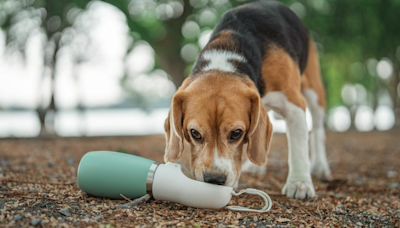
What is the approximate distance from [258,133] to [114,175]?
1243 mm

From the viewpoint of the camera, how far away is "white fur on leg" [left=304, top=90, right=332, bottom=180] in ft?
24.4

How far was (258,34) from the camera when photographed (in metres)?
5.98

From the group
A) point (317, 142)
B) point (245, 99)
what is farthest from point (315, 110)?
point (245, 99)

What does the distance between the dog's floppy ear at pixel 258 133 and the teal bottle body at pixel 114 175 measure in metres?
0.84

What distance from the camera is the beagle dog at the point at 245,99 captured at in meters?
4.36

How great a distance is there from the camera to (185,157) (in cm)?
467

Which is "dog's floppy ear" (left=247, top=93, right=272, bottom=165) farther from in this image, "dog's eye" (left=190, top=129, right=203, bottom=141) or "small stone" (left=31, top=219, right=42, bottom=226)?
"small stone" (left=31, top=219, right=42, bottom=226)

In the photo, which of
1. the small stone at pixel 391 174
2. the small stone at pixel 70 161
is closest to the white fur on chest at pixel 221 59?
the small stone at pixel 70 161

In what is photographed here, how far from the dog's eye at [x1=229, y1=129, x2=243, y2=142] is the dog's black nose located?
0.35m

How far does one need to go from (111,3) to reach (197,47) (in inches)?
263

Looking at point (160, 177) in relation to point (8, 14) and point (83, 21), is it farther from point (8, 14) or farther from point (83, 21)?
point (83, 21)

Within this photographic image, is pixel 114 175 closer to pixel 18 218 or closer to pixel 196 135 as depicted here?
pixel 196 135

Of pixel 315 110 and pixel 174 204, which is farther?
pixel 315 110

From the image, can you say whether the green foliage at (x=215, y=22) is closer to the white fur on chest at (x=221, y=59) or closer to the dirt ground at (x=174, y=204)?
the dirt ground at (x=174, y=204)
